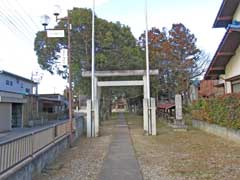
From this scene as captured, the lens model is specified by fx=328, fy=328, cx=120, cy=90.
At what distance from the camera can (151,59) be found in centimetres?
3569

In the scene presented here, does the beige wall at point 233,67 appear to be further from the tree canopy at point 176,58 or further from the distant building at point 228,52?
the tree canopy at point 176,58

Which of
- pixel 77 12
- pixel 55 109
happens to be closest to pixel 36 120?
pixel 77 12

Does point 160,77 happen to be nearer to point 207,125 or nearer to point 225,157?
point 207,125

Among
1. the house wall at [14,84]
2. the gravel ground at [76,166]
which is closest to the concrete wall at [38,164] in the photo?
the gravel ground at [76,166]

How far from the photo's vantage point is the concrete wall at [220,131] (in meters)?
13.7

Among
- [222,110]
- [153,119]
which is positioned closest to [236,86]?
[222,110]

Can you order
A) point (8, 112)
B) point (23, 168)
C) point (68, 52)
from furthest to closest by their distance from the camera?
point (8, 112) → point (68, 52) → point (23, 168)

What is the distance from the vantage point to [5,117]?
2719 cm

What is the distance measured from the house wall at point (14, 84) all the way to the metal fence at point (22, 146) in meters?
24.6

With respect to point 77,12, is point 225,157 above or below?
below

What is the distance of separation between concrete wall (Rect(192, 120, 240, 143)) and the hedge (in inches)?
8.7

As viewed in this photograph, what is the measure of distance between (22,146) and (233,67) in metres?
12.0

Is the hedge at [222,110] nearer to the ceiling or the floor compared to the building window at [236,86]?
nearer to the floor

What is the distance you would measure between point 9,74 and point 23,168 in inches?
1176
